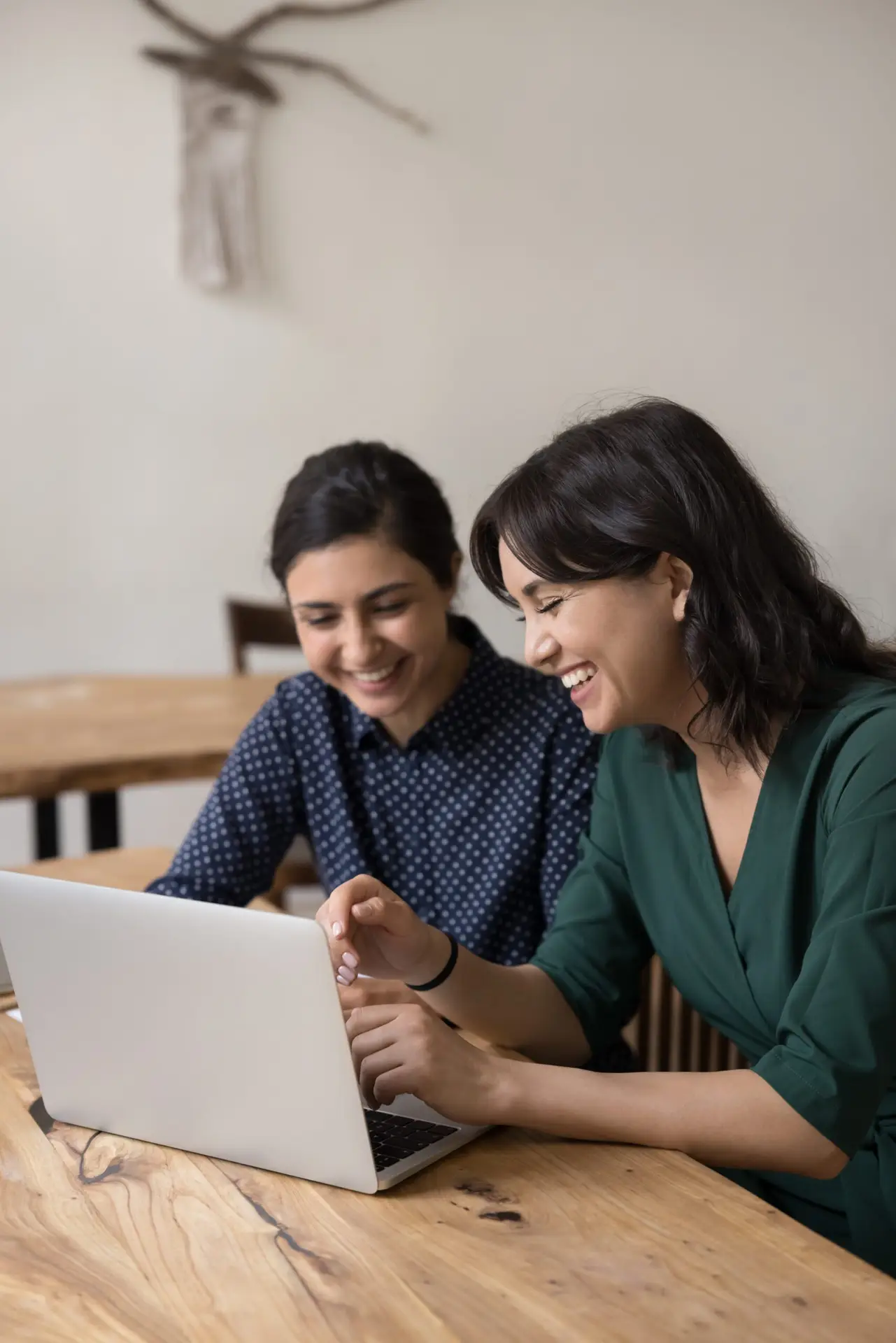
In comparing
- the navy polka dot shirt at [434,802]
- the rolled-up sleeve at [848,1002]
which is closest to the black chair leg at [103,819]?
the navy polka dot shirt at [434,802]

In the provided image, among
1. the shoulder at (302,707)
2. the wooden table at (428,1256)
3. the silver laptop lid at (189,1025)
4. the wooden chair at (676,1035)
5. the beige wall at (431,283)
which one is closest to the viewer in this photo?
the wooden table at (428,1256)

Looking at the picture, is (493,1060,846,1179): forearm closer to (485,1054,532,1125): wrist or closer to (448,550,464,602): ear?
(485,1054,532,1125): wrist

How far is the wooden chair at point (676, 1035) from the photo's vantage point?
193 cm

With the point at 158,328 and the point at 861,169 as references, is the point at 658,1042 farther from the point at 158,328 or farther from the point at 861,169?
the point at 861,169

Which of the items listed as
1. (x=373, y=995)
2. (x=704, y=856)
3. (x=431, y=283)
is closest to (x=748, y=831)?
(x=704, y=856)

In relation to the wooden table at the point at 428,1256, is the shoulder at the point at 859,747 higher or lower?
higher

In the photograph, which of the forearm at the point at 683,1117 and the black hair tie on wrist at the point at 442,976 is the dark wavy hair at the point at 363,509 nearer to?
the black hair tie on wrist at the point at 442,976

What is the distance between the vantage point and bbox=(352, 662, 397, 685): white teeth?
4.69 ft

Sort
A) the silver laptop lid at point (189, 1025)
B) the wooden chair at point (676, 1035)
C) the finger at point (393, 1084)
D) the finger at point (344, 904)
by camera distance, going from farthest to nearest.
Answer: the wooden chair at point (676, 1035) → the finger at point (344, 904) → the finger at point (393, 1084) → the silver laptop lid at point (189, 1025)

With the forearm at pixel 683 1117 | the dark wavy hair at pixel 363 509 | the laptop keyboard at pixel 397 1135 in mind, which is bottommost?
the laptop keyboard at pixel 397 1135

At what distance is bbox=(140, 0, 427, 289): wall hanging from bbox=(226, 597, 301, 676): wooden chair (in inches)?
38.7

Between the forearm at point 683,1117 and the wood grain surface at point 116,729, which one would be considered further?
the wood grain surface at point 116,729

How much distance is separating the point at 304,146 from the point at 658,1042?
2449mm

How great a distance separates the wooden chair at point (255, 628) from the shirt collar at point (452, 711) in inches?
52.8
